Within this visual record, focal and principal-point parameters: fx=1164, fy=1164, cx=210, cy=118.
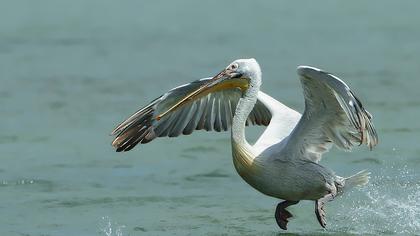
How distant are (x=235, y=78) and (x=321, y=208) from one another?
120 centimetres

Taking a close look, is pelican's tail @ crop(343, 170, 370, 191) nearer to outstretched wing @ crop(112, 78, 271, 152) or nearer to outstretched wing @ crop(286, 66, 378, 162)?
outstretched wing @ crop(286, 66, 378, 162)

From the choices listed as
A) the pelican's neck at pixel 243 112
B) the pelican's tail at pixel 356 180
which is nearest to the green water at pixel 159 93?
the pelican's tail at pixel 356 180

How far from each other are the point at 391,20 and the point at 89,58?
7.76 meters

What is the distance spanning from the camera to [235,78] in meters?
9.00

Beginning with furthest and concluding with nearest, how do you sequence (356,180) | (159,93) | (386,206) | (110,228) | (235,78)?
(159,93) < (386,206) < (110,228) < (356,180) < (235,78)

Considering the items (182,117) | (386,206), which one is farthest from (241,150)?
(386,206)

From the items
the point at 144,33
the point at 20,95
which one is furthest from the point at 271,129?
the point at 144,33

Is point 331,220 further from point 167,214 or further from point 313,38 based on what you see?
point 313,38

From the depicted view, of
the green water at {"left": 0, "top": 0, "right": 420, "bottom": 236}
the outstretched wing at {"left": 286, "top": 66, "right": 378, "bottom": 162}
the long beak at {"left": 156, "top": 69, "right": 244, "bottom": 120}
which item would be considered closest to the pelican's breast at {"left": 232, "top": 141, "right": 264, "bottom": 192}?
the outstretched wing at {"left": 286, "top": 66, "right": 378, "bottom": 162}

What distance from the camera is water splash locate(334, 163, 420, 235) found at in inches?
382

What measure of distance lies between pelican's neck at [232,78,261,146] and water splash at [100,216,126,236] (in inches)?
52.3

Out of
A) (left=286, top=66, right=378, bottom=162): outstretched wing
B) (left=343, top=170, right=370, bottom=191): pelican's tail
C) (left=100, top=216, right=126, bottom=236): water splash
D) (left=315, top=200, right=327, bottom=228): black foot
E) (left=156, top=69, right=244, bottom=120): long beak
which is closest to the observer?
(left=286, top=66, right=378, bottom=162): outstretched wing

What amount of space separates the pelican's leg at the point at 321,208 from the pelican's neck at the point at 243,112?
0.73 meters

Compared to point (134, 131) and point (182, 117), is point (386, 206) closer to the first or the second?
point (182, 117)
